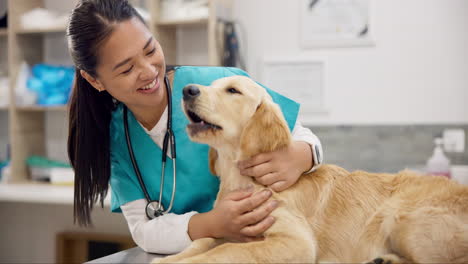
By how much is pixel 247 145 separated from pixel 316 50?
188 centimetres

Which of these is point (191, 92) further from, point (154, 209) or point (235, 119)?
point (154, 209)

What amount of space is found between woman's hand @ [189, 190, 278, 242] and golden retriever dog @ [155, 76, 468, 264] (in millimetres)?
20

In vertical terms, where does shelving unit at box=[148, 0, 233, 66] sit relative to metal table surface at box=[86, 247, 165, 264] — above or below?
above

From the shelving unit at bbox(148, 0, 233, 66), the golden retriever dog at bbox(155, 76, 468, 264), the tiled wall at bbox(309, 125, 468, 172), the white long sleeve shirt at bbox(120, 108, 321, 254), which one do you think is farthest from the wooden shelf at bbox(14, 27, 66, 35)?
the golden retriever dog at bbox(155, 76, 468, 264)

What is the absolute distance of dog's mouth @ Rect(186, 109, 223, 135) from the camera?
0.93m

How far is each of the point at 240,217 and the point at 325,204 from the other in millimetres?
184

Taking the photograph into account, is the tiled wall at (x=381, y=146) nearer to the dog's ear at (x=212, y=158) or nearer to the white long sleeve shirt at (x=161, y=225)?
the white long sleeve shirt at (x=161, y=225)

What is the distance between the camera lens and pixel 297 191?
1002mm

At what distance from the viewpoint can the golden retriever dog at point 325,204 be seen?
0.88 meters

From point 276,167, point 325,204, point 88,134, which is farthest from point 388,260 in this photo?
point 88,134

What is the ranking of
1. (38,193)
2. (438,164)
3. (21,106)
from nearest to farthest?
1. (438,164)
2. (38,193)
3. (21,106)

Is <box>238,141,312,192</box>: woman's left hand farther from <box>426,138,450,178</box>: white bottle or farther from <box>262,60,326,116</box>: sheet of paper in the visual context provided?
<box>262,60,326,116</box>: sheet of paper

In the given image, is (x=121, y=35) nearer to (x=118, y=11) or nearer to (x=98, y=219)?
(x=118, y=11)

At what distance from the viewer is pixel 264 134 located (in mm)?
970
